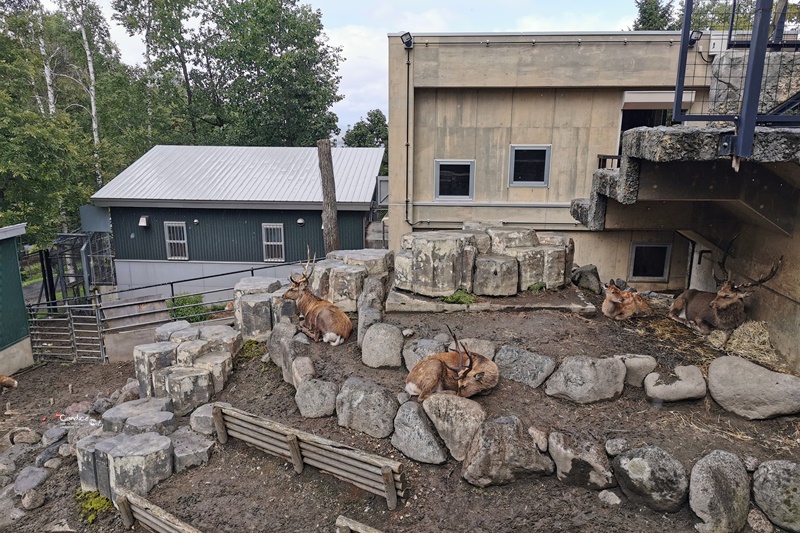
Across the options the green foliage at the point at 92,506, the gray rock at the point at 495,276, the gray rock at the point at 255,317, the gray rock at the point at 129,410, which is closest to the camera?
the green foliage at the point at 92,506

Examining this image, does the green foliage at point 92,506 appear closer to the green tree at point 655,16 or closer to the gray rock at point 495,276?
the gray rock at point 495,276

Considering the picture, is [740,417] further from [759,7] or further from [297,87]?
[297,87]

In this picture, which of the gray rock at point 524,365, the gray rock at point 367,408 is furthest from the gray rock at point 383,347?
the gray rock at point 524,365

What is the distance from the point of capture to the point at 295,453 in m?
6.17

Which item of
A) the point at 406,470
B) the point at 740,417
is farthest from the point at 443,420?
the point at 740,417

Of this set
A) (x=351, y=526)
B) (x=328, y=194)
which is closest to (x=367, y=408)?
(x=351, y=526)

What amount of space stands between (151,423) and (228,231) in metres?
11.2

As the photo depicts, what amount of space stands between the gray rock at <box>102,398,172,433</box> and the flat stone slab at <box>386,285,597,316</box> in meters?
3.68

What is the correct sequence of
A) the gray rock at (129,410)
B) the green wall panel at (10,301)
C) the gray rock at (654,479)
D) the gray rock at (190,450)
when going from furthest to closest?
the green wall panel at (10,301) → the gray rock at (129,410) → the gray rock at (190,450) → the gray rock at (654,479)

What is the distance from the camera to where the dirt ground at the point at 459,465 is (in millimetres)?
5191

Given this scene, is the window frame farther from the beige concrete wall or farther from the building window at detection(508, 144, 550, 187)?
the beige concrete wall

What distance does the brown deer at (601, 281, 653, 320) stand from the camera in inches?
309


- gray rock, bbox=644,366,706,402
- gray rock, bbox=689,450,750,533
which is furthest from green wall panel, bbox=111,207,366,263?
gray rock, bbox=689,450,750,533

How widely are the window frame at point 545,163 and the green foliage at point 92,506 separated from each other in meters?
10.6
